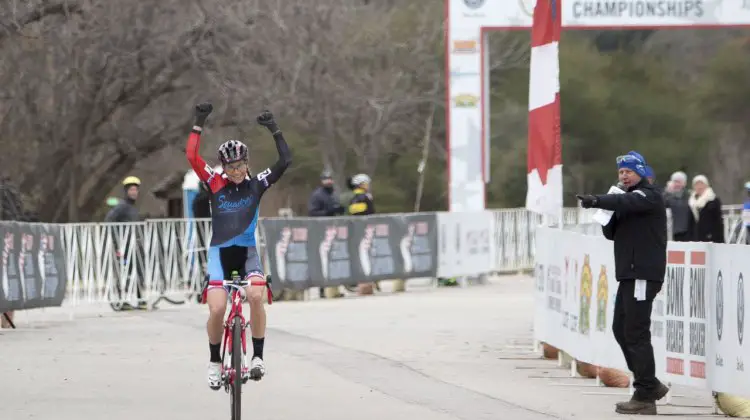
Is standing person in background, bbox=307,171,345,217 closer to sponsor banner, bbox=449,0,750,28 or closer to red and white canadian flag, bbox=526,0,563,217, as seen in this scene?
sponsor banner, bbox=449,0,750,28

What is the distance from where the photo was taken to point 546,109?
51.5 feet

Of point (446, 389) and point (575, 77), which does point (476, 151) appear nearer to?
point (446, 389)

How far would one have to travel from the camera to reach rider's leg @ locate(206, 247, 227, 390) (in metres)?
11.1

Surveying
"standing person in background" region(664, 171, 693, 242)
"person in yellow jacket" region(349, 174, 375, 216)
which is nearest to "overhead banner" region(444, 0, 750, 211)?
"person in yellow jacket" region(349, 174, 375, 216)

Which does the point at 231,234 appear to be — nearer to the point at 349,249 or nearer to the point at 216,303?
the point at 216,303

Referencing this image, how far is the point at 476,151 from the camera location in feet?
101

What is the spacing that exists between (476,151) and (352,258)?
4.98 metres

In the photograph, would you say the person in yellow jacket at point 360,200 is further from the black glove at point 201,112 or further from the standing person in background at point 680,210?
the black glove at point 201,112

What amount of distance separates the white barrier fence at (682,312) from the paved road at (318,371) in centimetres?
33

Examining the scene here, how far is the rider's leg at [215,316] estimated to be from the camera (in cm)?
1107

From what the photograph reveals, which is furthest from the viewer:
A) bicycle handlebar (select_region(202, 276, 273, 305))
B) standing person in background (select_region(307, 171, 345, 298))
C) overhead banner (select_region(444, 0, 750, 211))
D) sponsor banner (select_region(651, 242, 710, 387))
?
overhead banner (select_region(444, 0, 750, 211))

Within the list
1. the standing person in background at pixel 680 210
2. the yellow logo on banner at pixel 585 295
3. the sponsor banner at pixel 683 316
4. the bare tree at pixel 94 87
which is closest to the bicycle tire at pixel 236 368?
the sponsor banner at pixel 683 316

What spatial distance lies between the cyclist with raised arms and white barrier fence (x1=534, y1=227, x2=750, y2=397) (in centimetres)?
291

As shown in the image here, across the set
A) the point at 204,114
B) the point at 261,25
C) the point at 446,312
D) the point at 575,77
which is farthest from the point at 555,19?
the point at 575,77
